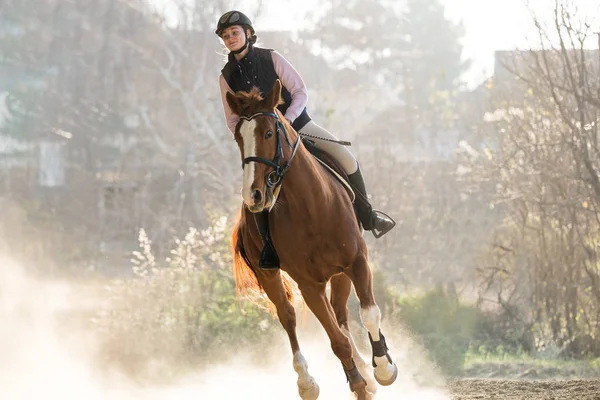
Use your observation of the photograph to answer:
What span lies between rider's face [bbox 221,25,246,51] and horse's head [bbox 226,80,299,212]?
1001 mm

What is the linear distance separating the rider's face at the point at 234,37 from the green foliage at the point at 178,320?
6.46 meters

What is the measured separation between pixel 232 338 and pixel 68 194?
2302 centimetres

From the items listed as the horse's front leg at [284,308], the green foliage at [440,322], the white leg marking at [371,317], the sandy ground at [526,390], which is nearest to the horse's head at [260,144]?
the white leg marking at [371,317]

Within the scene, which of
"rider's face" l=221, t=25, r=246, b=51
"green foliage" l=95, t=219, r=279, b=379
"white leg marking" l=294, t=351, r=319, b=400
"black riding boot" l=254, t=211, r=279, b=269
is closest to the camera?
"black riding boot" l=254, t=211, r=279, b=269

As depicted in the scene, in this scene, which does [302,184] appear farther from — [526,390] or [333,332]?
[526,390]

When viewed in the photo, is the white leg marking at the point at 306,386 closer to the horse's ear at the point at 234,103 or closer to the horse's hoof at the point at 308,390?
the horse's hoof at the point at 308,390

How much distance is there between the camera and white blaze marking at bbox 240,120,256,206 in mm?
6127

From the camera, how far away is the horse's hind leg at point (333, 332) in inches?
285

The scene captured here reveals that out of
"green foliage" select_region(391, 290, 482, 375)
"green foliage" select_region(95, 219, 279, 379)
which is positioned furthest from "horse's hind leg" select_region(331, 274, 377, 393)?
"green foliage" select_region(391, 290, 482, 375)

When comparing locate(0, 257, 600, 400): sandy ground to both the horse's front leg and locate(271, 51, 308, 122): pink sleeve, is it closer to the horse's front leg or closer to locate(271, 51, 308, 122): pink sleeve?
the horse's front leg

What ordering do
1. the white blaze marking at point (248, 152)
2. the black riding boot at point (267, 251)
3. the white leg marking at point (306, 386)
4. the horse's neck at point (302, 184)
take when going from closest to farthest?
the white blaze marking at point (248, 152), the horse's neck at point (302, 184), the black riding boot at point (267, 251), the white leg marking at point (306, 386)

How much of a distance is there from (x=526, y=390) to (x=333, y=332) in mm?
3493

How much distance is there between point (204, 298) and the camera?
14727 millimetres

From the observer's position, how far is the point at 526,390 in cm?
1008
